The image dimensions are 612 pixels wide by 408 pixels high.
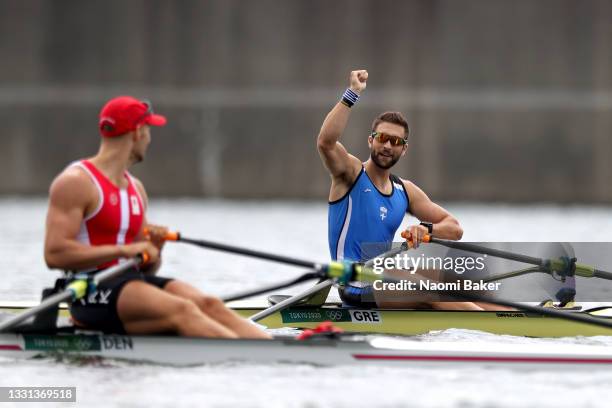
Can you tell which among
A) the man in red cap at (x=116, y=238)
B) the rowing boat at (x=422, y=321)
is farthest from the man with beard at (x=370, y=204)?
the man in red cap at (x=116, y=238)

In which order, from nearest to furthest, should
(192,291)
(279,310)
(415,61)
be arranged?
(192,291)
(279,310)
(415,61)

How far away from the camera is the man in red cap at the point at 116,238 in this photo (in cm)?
827

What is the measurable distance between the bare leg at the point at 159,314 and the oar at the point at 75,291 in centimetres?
13

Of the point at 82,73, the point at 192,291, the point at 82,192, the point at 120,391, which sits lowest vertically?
the point at 120,391

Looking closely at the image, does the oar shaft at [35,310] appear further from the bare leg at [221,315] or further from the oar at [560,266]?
the oar at [560,266]

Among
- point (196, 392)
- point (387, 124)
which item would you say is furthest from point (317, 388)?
point (387, 124)

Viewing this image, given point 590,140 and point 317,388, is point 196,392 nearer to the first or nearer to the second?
point 317,388

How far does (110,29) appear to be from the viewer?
97.3ft

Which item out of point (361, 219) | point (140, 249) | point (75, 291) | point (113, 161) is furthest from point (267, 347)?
point (361, 219)

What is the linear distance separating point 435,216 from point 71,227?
4.23 m

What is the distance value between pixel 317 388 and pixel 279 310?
2507 mm

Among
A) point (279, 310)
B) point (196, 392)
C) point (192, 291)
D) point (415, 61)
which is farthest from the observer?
point (415, 61)

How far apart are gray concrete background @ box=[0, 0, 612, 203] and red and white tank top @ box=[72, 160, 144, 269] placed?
2064cm

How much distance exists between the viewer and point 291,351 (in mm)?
8812
